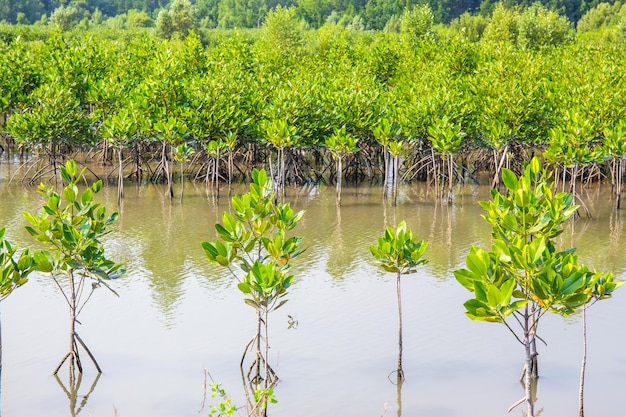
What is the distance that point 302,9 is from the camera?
121375 mm

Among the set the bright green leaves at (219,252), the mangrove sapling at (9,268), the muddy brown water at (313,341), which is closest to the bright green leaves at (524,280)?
the muddy brown water at (313,341)

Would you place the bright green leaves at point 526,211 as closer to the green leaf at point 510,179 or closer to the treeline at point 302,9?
the green leaf at point 510,179

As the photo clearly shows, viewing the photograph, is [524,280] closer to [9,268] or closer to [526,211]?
[526,211]

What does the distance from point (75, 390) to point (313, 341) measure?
3.81 metres

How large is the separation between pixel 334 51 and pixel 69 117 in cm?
1968

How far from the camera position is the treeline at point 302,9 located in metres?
106

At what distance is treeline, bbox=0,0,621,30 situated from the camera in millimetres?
105688

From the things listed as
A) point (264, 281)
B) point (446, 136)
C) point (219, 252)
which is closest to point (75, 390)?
point (219, 252)

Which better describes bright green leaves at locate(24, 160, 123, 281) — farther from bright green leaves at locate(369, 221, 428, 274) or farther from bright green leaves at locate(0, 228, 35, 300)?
bright green leaves at locate(369, 221, 428, 274)

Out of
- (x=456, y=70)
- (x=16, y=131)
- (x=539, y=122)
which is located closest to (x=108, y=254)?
(x=16, y=131)

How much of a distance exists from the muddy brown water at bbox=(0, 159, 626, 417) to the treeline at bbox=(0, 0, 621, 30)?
77.2 meters

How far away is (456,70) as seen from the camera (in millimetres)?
38625

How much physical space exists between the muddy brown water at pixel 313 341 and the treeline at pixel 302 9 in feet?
253

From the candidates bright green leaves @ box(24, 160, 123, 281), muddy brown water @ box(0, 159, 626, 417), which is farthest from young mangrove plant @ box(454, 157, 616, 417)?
bright green leaves @ box(24, 160, 123, 281)
